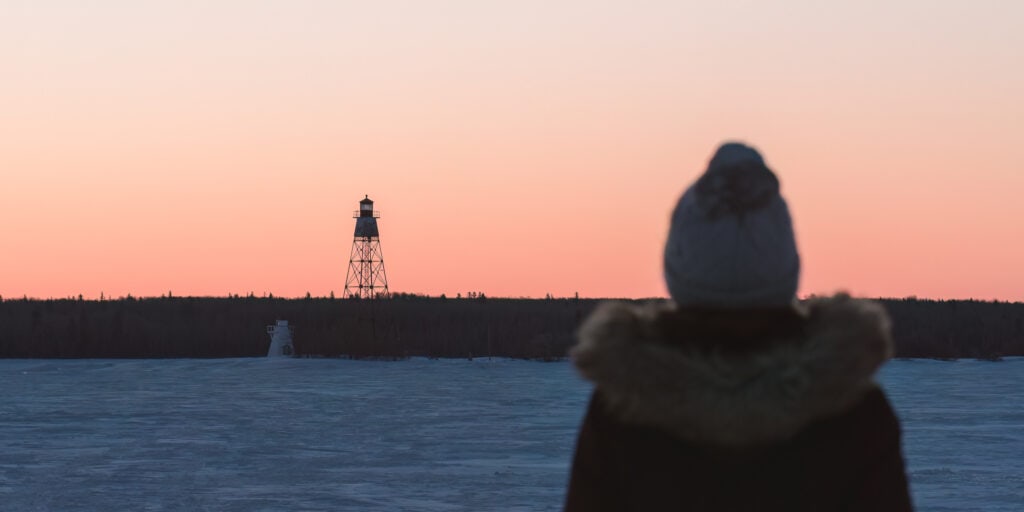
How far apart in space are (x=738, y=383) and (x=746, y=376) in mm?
18

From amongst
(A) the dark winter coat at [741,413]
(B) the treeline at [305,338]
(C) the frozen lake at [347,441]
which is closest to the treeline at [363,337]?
(B) the treeline at [305,338]

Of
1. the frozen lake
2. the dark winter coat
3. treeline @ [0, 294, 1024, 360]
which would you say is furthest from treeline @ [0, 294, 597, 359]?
the dark winter coat

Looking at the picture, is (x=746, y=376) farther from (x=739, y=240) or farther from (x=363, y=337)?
(x=363, y=337)

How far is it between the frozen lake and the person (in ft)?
29.0

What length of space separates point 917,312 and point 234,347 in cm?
3648

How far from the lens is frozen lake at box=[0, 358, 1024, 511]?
12.0 meters

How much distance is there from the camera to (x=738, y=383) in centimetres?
226

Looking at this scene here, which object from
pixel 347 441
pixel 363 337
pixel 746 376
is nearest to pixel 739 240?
pixel 746 376

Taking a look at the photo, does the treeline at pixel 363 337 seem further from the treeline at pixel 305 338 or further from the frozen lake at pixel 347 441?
the frozen lake at pixel 347 441

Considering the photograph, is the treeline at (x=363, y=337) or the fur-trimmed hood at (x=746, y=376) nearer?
the fur-trimmed hood at (x=746, y=376)

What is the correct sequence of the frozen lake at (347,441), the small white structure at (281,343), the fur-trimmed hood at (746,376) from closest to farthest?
the fur-trimmed hood at (746,376), the frozen lake at (347,441), the small white structure at (281,343)

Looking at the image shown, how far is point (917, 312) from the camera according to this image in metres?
67.2

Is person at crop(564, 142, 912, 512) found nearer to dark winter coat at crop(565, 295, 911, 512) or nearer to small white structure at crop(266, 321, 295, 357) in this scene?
dark winter coat at crop(565, 295, 911, 512)

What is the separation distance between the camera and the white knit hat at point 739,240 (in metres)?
2.29
